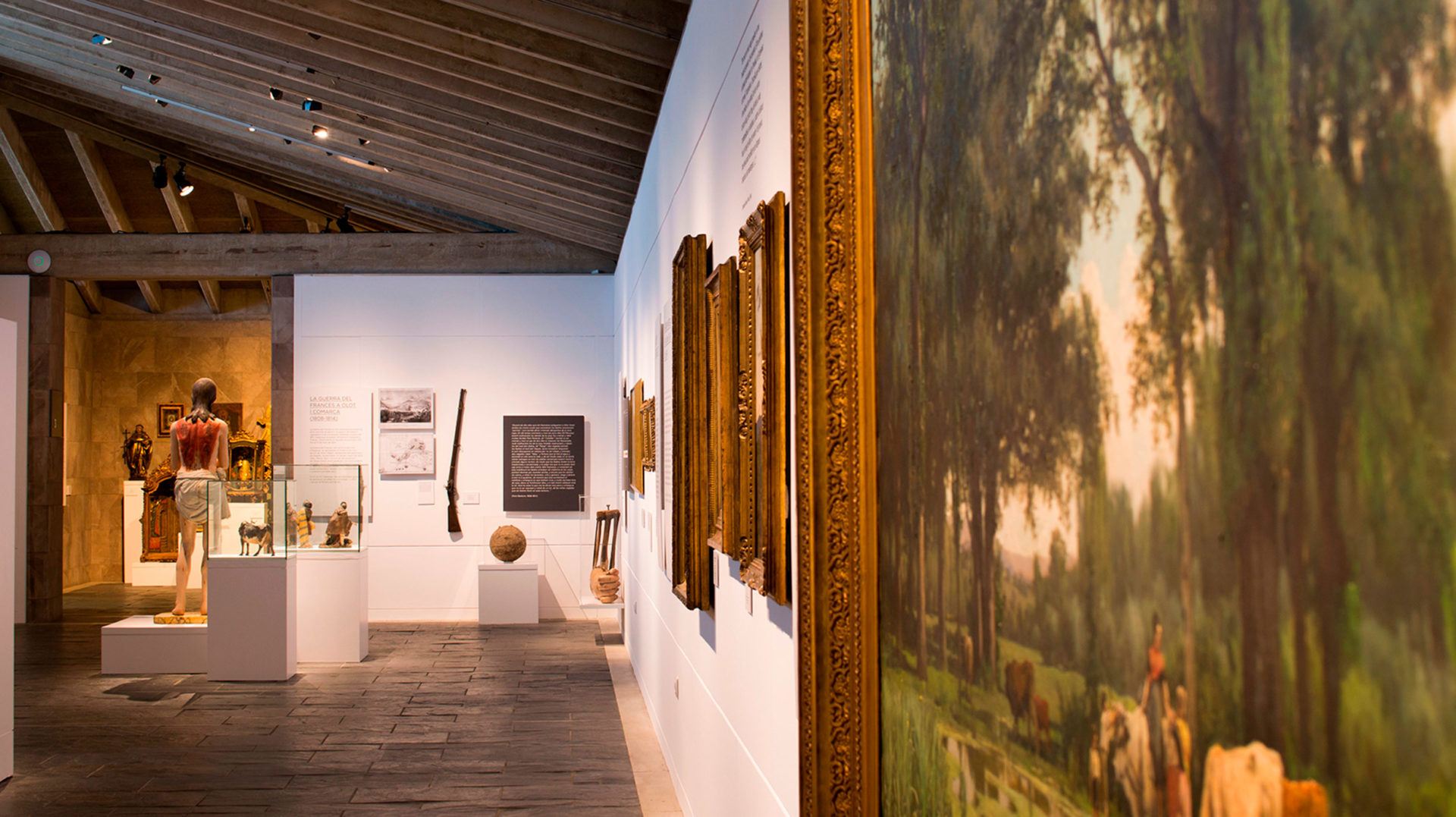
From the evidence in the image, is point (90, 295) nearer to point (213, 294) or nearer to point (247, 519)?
point (213, 294)

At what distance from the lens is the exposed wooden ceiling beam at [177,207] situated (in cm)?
1371

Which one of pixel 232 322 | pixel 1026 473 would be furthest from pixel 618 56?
pixel 232 322

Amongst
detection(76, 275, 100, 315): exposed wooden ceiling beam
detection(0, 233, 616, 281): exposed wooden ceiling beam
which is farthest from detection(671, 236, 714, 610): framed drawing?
detection(76, 275, 100, 315): exposed wooden ceiling beam

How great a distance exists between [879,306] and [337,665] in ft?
28.5

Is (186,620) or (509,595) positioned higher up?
(186,620)

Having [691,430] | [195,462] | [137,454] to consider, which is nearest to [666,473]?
[691,430]

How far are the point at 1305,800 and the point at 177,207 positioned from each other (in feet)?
50.8

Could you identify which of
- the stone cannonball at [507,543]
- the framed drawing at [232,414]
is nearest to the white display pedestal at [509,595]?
the stone cannonball at [507,543]

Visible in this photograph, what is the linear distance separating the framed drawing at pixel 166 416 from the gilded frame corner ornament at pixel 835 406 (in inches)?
693

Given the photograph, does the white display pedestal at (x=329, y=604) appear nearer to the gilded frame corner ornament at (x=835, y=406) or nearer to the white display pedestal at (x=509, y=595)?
the white display pedestal at (x=509, y=595)

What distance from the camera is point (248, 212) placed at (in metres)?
15.1

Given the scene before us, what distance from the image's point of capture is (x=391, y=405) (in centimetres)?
1202

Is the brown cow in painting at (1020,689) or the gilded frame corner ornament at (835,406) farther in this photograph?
the gilded frame corner ornament at (835,406)

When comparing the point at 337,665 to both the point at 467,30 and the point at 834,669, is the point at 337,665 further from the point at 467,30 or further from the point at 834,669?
the point at 834,669
